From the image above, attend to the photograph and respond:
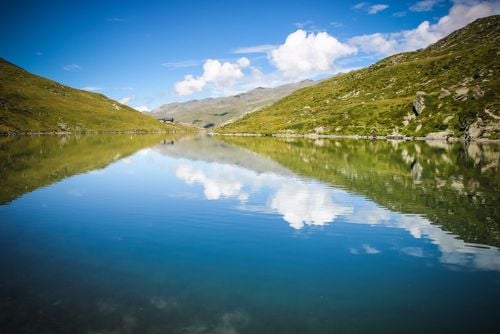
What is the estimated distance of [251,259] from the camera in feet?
81.1

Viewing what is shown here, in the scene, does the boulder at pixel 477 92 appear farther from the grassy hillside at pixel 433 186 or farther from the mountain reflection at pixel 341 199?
the mountain reflection at pixel 341 199

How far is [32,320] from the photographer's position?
1630 centimetres

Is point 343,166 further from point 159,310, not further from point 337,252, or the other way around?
point 159,310

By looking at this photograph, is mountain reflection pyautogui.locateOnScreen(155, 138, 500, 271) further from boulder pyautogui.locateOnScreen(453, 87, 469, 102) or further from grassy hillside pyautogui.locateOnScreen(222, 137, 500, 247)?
boulder pyautogui.locateOnScreen(453, 87, 469, 102)

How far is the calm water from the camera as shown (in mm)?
16781

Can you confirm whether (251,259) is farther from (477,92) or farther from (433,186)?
(477,92)

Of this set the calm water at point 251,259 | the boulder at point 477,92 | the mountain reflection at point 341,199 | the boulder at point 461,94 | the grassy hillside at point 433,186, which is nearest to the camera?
the calm water at point 251,259

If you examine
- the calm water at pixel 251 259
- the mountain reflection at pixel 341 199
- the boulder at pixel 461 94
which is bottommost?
the calm water at pixel 251 259

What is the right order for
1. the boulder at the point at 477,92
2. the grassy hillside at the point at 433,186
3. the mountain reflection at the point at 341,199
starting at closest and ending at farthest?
the mountain reflection at the point at 341,199 → the grassy hillside at the point at 433,186 → the boulder at the point at 477,92

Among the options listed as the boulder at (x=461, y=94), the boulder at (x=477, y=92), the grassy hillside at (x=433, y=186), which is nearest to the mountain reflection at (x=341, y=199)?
the grassy hillside at (x=433, y=186)

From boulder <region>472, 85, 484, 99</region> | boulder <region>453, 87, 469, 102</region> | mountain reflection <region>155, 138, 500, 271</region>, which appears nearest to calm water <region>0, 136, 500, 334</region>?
mountain reflection <region>155, 138, 500, 271</region>

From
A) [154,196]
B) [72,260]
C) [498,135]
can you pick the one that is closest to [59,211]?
[154,196]

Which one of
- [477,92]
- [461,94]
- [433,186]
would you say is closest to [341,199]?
[433,186]

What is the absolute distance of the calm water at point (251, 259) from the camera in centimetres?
1678
